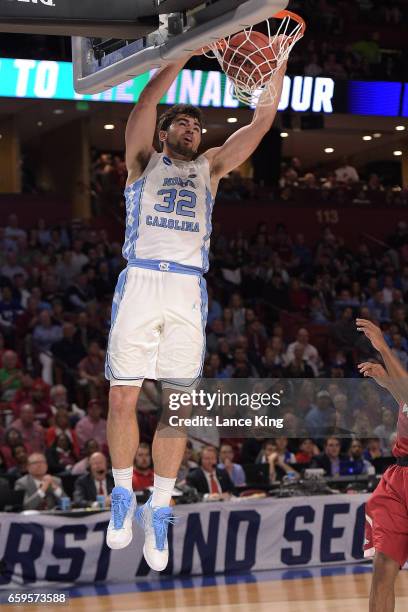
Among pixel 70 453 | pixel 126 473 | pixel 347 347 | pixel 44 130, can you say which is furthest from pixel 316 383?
pixel 44 130

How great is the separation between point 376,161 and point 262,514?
386cm

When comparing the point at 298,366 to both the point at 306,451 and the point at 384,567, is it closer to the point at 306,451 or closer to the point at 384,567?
the point at 306,451

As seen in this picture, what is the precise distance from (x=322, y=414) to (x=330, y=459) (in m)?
4.23

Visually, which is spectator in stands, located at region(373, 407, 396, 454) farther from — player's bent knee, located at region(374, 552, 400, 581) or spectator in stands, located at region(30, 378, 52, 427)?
spectator in stands, located at region(30, 378, 52, 427)

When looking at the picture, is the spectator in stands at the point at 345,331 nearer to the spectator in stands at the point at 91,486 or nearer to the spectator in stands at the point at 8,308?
the spectator in stands at the point at 91,486

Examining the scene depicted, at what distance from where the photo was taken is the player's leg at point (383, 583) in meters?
7.15

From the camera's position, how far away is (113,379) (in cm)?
617

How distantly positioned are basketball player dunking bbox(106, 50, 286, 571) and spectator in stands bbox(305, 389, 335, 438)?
184 cm

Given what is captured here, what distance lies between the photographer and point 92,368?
14422 mm

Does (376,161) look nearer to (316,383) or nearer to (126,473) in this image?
(316,383)

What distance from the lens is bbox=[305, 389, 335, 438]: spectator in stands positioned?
796 centimetres

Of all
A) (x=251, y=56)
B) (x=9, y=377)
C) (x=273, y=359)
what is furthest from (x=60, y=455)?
(x=251, y=56)

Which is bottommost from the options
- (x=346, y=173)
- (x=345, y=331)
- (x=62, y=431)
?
(x=62, y=431)

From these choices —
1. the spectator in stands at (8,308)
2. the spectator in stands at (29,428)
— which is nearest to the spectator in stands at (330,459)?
the spectator in stands at (29,428)
